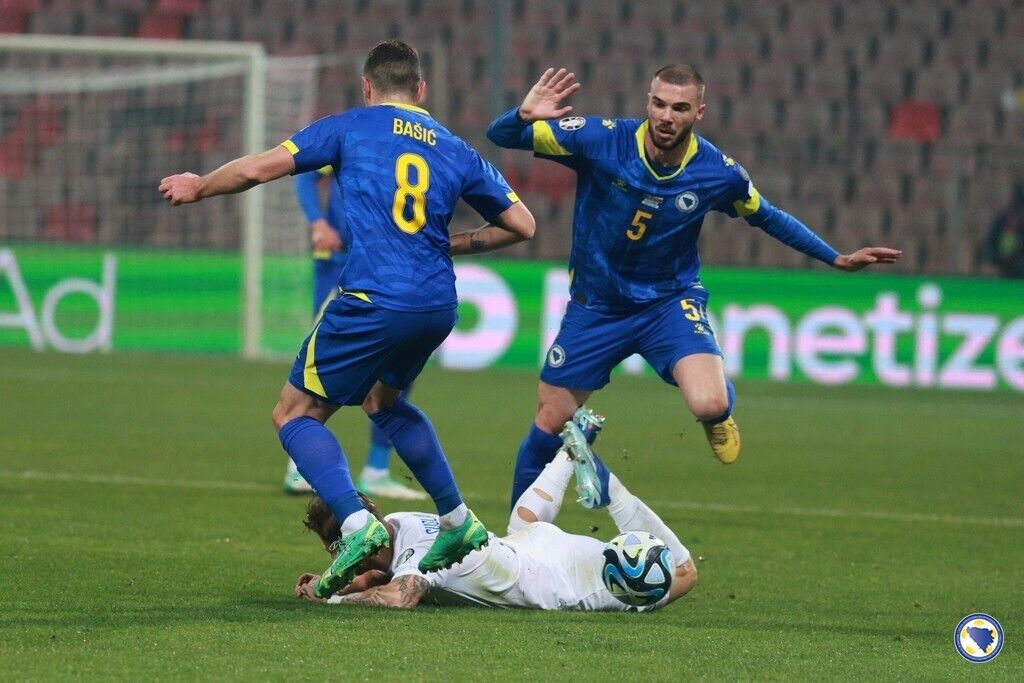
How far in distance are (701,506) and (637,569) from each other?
3.25 metres

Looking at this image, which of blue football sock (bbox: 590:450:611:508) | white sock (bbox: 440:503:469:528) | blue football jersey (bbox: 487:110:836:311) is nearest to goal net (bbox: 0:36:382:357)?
blue football jersey (bbox: 487:110:836:311)

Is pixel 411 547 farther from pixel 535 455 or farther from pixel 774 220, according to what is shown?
pixel 774 220

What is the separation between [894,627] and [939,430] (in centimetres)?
815

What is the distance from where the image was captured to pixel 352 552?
537 centimetres

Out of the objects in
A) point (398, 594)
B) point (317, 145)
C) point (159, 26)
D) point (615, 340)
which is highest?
point (159, 26)

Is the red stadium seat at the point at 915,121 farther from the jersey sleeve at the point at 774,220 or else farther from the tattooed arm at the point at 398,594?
the tattooed arm at the point at 398,594

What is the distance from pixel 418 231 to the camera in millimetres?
5781

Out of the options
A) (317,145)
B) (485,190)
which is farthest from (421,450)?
(317,145)

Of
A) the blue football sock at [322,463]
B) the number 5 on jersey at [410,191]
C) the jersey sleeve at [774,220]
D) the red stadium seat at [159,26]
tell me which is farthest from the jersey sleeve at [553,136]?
the red stadium seat at [159,26]

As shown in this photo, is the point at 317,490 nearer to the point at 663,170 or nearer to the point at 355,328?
the point at 355,328

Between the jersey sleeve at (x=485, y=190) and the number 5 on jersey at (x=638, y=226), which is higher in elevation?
the jersey sleeve at (x=485, y=190)

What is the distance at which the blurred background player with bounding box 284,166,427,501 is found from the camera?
8.98 metres

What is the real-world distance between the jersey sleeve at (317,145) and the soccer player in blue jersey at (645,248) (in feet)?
3.59

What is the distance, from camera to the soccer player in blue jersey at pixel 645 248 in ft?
22.6
